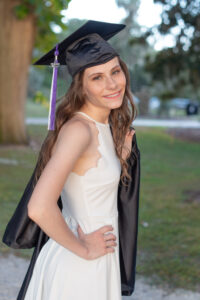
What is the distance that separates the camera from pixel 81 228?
2.08 m

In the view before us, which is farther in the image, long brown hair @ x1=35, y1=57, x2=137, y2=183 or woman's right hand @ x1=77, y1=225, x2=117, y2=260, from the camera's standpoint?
long brown hair @ x1=35, y1=57, x2=137, y2=183

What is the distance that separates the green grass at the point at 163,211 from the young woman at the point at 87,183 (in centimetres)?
127

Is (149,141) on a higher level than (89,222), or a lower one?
lower

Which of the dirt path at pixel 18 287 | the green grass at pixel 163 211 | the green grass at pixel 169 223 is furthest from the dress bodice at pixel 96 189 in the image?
the green grass at pixel 169 223

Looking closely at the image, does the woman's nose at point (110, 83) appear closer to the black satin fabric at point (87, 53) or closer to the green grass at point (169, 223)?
the black satin fabric at point (87, 53)

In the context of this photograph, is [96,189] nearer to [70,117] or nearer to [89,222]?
[89,222]

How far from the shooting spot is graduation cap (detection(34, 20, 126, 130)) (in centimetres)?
211

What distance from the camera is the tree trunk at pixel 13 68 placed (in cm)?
1325

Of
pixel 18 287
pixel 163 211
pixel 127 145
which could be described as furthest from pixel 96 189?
pixel 163 211

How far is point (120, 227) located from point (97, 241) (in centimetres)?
26

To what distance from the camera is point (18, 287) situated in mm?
4422

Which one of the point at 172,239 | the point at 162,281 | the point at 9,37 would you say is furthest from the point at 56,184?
the point at 9,37

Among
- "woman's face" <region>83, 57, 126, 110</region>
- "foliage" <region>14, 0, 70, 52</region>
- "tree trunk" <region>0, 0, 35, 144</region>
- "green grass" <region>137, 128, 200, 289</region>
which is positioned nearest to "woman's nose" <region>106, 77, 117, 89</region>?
"woman's face" <region>83, 57, 126, 110</region>

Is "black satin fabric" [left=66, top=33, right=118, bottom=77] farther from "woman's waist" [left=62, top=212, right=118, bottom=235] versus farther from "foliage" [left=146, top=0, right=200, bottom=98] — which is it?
"foliage" [left=146, top=0, right=200, bottom=98]
